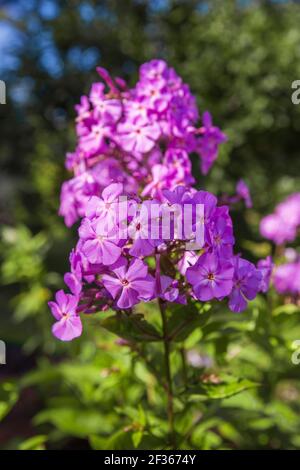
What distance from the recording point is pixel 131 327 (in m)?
1.58

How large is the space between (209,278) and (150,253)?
0.15 meters

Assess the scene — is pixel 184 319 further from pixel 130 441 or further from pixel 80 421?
pixel 80 421

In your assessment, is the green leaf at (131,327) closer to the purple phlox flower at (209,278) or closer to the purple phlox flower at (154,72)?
the purple phlox flower at (209,278)

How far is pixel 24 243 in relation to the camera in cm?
326

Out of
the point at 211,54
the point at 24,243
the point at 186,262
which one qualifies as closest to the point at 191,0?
the point at 211,54

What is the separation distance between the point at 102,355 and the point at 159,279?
105cm

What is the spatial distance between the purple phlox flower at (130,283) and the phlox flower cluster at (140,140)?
1.35ft

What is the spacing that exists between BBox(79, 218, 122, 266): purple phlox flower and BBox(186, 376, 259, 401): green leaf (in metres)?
0.58

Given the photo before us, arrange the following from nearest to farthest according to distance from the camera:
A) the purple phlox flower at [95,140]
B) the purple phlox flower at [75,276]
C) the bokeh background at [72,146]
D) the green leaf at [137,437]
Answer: the purple phlox flower at [75,276] → the green leaf at [137,437] → the purple phlox flower at [95,140] → the bokeh background at [72,146]

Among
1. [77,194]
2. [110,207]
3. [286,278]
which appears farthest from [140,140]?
[286,278]

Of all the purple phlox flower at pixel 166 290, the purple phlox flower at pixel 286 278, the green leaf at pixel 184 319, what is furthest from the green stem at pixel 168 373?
the purple phlox flower at pixel 286 278

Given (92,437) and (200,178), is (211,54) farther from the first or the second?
(92,437)

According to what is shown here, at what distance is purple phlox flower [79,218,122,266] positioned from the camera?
51.8 inches

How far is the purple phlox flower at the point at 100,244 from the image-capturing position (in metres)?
1.32
